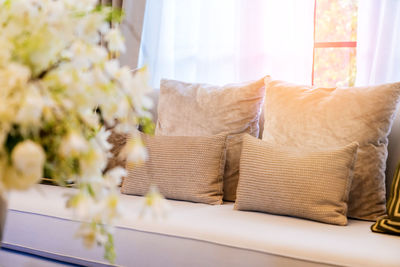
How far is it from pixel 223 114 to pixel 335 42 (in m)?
0.89

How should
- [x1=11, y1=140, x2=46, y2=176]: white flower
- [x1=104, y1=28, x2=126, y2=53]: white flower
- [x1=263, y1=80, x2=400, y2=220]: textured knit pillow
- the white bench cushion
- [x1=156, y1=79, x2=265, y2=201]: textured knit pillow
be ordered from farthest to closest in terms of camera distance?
[x1=156, y1=79, x2=265, y2=201]: textured knit pillow, [x1=263, y1=80, x2=400, y2=220]: textured knit pillow, the white bench cushion, [x1=104, y1=28, x2=126, y2=53]: white flower, [x1=11, y1=140, x2=46, y2=176]: white flower

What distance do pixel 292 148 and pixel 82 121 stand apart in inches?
52.3

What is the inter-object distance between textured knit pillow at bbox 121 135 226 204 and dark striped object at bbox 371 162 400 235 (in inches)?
28.0

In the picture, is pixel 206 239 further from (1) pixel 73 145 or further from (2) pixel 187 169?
(1) pixel 73 145

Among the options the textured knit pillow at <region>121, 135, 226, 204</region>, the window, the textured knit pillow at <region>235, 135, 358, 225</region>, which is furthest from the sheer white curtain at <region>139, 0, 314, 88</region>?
the textured knit pillow at <region>235, 135, 358, 225</region>

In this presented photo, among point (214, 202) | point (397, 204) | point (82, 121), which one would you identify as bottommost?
point (214, 202)

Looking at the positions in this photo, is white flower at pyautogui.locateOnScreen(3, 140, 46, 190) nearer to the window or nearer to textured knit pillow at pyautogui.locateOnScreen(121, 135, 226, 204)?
textured knit pillow at pyautogui.locateOnScreen(121, 135, 226, 204)

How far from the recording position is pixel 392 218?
1.70 metres

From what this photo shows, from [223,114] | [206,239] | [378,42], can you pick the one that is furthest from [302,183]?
[378,42]

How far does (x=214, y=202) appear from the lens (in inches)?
86.4

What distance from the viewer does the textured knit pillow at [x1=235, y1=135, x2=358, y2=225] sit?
1.86 metres

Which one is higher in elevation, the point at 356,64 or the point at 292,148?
the point at 356,64

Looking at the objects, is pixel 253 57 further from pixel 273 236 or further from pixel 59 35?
pixel 59 35

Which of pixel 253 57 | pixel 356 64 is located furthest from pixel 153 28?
pixel 356 64
